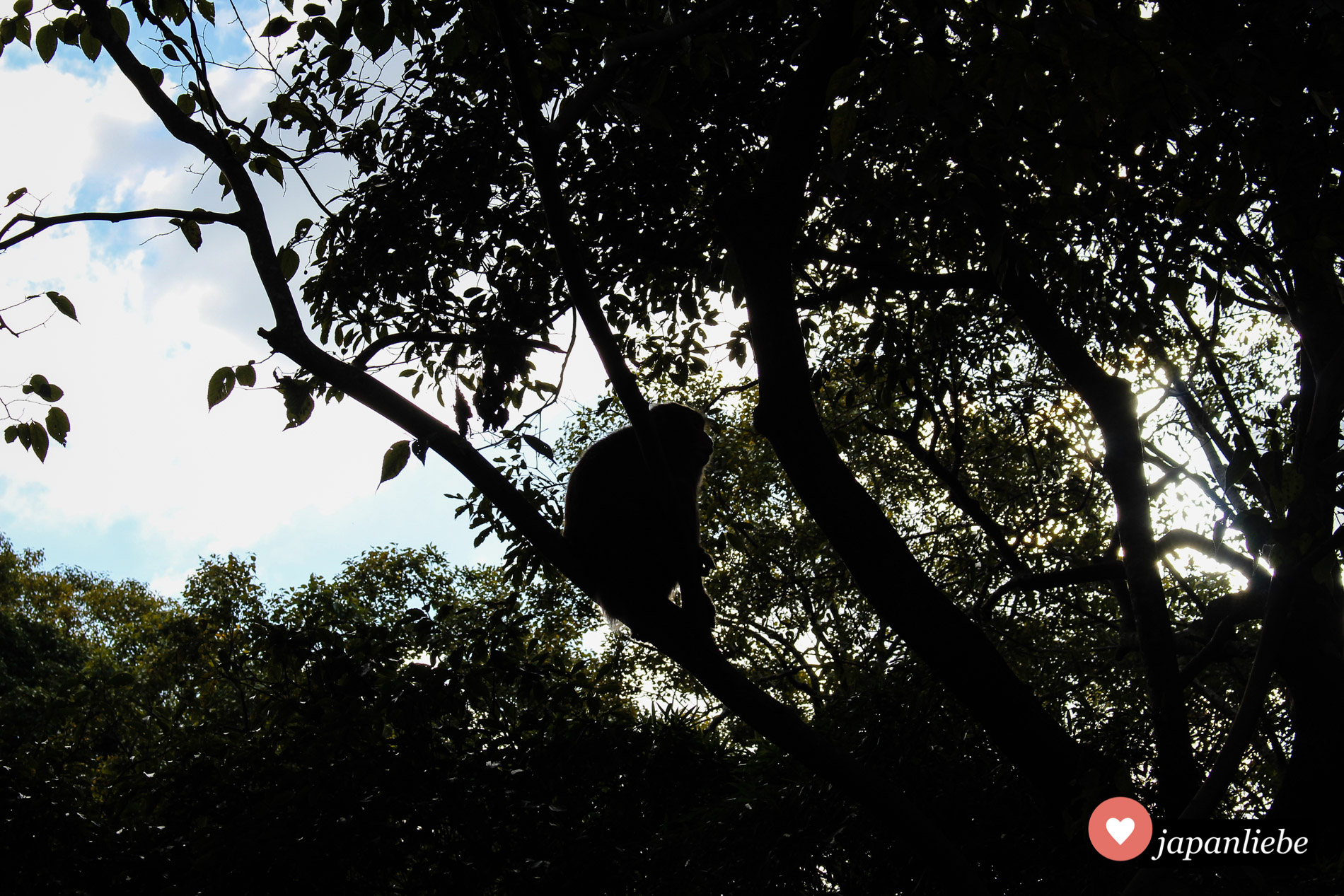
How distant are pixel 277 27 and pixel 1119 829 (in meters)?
3.96

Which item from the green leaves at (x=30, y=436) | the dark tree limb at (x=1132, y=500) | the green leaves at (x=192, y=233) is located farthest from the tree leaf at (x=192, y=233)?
the dark tree limb at (x=1132, y=500)

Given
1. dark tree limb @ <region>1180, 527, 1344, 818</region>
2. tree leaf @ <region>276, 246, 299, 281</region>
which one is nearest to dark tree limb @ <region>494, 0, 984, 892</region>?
dark tree limb @ <region>1180, 527, 1344, 818</region>

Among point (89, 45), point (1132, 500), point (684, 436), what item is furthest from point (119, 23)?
point (1132, 500)

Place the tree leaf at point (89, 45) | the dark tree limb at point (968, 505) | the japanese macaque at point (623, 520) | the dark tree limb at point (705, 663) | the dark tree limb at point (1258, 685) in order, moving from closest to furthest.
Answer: the dark tree limb at point (1258, 685) → the dark tree limb at point (705, 663) → the tree leaf at point (89, 45) → the japanese macaque at point (623, 520) → the dark tree limb at point (968, 505)

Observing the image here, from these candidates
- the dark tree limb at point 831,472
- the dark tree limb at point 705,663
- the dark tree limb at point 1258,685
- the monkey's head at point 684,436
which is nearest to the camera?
the dark tree limb at point 1258,685

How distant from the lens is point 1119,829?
2.54 meters

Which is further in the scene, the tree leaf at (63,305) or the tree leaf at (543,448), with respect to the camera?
the tree leaf at (543,448)

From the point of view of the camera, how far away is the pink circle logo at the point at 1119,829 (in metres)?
2.53

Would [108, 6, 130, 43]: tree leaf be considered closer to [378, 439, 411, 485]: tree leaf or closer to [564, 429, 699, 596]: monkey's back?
[378, 439, 411, 485]: tree leaf

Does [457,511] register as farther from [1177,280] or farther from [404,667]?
[1177,280]

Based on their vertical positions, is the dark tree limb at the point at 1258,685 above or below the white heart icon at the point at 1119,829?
above

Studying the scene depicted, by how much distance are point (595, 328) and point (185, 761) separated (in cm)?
311

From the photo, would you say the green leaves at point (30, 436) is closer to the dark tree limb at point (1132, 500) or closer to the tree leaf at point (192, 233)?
the tree leaf at point (192, 233)

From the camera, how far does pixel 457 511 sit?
16.1ft
